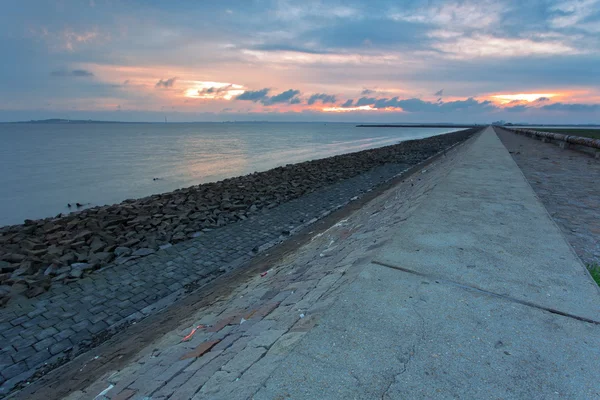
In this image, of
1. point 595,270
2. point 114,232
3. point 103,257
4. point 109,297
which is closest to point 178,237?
point 103,257

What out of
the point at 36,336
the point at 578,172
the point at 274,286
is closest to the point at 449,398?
the point at 274,286

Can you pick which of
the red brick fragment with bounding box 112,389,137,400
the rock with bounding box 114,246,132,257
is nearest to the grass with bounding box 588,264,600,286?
the red brick fragment with bounding box 112,389,137,400

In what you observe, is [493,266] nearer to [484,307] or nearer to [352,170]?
[484,307]

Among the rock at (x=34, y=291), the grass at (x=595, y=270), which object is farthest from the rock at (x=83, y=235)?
the grass at (x=595, y=270)

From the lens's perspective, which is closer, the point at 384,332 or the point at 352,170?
the point at 384,332

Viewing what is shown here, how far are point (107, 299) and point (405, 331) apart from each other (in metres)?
5.82

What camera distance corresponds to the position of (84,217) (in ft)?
38.8

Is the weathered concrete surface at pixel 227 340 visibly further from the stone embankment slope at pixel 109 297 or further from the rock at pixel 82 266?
the rock at pixel 82 266

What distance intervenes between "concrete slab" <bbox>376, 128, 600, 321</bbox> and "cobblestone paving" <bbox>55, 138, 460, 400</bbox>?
524mm

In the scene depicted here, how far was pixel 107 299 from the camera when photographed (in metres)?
6.08

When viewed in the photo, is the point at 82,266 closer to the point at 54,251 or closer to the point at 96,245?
the point at 96,245

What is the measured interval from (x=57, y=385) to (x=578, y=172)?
16529 mm

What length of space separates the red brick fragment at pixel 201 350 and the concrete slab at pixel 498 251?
80.8 inches

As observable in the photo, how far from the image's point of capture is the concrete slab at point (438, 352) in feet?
6.45
